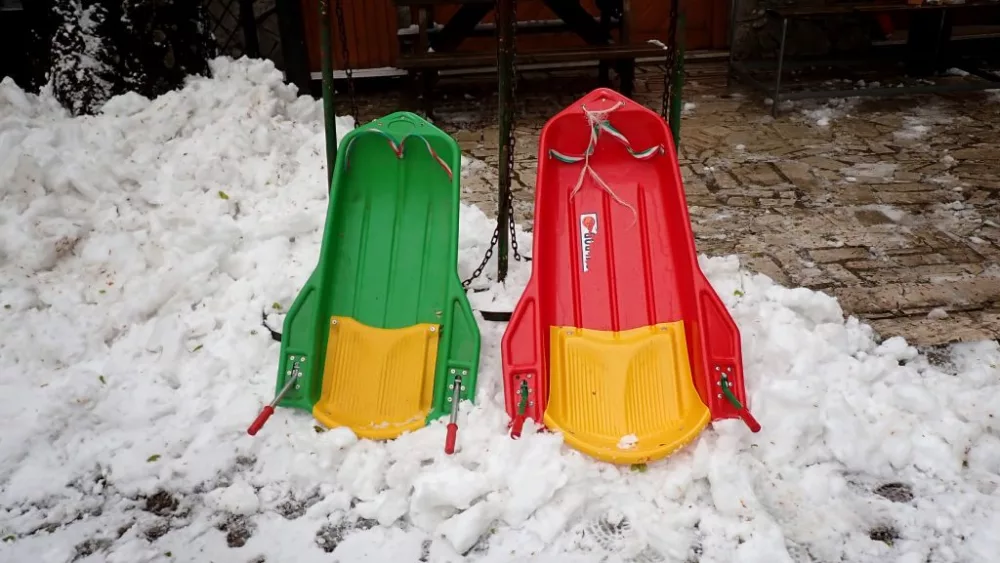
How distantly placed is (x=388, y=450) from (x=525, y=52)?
3.83 m

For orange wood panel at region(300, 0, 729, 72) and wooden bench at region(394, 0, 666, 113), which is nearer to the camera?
wooden bench at region(394, 0, 666, 113)

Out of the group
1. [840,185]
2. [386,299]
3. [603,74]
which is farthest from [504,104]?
[603,74]

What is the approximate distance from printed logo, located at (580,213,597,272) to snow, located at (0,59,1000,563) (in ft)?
1.57

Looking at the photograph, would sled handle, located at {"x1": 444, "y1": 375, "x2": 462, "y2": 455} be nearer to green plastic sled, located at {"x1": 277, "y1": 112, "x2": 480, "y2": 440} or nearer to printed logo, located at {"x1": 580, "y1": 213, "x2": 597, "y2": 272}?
green plastic sled, located at {"x1": 277, "y1": 112, "x2": 480, "y2": 440}

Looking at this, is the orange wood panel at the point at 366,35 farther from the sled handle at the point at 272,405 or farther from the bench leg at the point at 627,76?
the sled handle at the point at 272,405

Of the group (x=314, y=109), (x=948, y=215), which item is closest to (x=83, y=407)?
(x=314, y=109)

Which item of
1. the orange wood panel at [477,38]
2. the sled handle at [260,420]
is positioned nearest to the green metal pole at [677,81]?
the sled handle at [260,420]

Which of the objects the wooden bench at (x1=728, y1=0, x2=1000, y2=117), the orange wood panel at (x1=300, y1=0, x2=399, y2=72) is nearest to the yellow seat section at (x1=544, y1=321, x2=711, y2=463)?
the wooden bench at (x1=728, y1=0, x2=1000, y2=117)

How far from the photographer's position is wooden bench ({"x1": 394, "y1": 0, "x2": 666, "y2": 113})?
18.2ft

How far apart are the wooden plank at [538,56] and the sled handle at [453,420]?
3.27 m

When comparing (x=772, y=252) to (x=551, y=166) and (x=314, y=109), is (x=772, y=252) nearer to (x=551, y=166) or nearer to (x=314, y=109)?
(x=551, y=166)

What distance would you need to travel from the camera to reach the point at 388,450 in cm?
257

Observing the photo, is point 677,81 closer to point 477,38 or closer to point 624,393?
point 624,393

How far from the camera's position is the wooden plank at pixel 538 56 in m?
5.51
